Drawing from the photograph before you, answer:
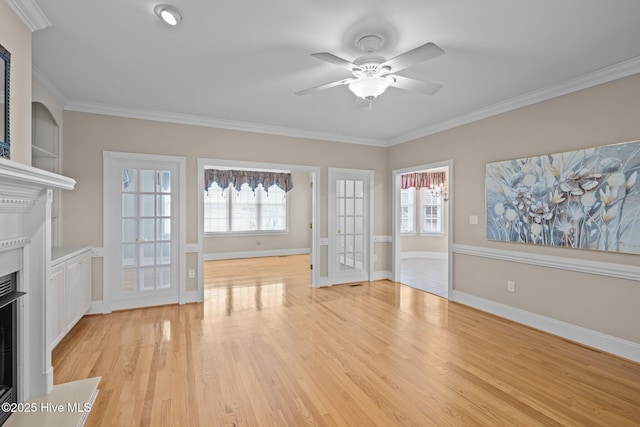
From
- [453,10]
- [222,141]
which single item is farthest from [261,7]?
[222,141]

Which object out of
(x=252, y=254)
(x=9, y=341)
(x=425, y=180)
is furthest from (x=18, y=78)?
(x=425, y=180)

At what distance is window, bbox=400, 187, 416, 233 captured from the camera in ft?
30.2

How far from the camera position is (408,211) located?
9.27 metres

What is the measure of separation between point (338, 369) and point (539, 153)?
328cm

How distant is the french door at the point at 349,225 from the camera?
564 centimetres

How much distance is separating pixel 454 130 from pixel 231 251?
21.1ft

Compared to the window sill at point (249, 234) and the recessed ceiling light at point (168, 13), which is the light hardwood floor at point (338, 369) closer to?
the recessed ceiling light at point (168, 13)

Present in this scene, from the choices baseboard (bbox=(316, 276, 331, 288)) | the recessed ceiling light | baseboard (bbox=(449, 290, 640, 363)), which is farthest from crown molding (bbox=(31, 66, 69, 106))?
baseboard (bbox=(449, 290, 640, 363))

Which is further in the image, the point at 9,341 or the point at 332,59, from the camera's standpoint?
the point at 332,59

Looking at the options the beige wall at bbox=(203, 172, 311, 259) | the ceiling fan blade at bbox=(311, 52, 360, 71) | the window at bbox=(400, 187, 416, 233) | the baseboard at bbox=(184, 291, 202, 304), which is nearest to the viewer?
A: the ceiling fan blade at bbox=(311, 52, 360, 71)

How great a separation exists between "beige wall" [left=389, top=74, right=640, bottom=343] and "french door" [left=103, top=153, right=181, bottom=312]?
414cm

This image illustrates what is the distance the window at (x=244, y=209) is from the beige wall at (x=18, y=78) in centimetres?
646

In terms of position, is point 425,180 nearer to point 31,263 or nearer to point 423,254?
point 423,254

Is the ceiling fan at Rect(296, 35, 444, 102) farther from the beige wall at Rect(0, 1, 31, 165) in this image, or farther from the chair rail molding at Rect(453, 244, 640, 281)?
the chair rail molding at Rect(453, 244, 640, 281)
